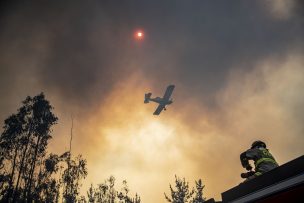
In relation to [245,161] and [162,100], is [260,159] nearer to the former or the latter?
[245,161]

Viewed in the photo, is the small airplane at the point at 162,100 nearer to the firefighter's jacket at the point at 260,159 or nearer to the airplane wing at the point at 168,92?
the airplane wing at the point at 168,92

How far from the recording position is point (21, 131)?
111 ft

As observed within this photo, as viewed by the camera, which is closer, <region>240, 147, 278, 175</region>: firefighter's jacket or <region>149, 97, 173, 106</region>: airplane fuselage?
<region>240, 147, 278, 175</region>: firefighter's jacket

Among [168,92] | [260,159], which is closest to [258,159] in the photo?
[260,159]

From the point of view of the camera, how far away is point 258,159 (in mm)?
5281

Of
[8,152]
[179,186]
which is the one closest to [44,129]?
[8,152]

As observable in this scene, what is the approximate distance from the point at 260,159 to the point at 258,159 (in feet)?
0.18

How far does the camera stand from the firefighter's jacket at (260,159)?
198 inches

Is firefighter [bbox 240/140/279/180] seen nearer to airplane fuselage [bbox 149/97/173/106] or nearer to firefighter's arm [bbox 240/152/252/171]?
firefighter's arm [bbox 240/152/252/171]

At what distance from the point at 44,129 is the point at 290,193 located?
37.4 m

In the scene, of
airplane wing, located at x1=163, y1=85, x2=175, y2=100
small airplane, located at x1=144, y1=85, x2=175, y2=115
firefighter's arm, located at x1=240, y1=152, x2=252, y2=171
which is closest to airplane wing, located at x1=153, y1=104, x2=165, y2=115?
small airplane, located at x1=144, y1=85, x2=175, y2=115

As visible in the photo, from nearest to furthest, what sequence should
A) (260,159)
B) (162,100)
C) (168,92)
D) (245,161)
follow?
(260,159)
(245,161)
(168,92)
(162,100)

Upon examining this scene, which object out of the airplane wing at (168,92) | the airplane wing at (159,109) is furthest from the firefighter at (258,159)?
the airplane wing at (159,109)

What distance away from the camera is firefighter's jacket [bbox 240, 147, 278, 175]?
5.04 m
